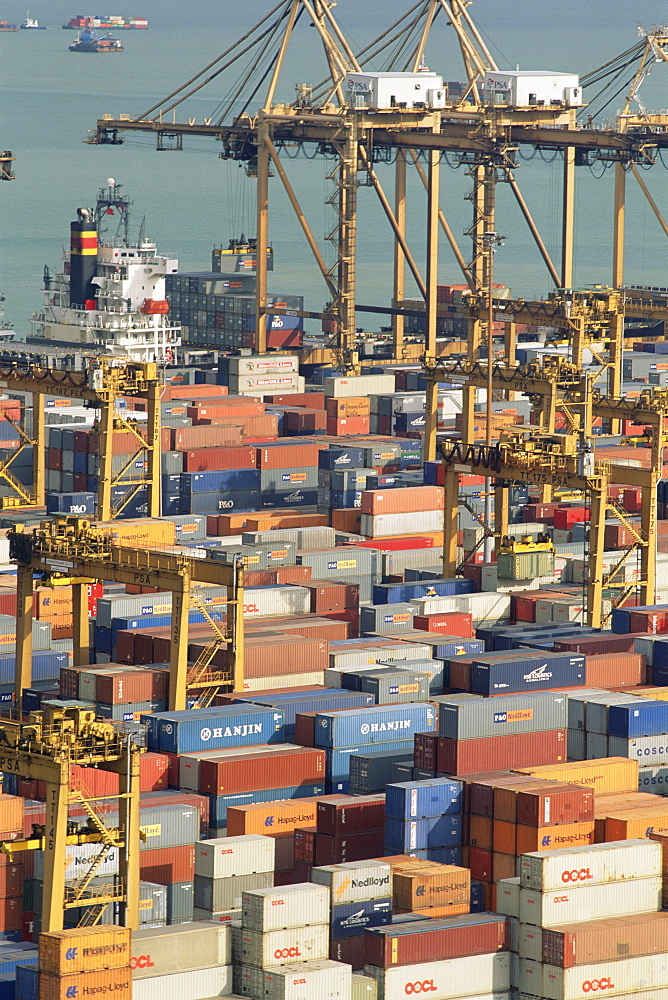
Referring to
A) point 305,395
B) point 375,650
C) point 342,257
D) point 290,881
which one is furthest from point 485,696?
point 342,257

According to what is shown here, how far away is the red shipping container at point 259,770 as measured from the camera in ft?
95.0

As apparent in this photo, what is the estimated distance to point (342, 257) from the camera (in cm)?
7644

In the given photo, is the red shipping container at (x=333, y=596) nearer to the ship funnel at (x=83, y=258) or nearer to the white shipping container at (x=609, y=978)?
the white shipping container at (x=609, y=978)

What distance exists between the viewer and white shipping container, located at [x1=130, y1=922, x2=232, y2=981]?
23750 millimetres

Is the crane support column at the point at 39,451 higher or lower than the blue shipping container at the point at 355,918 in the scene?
higher

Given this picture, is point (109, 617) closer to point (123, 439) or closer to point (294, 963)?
point (294, 963)

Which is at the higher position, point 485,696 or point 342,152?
point 342,152

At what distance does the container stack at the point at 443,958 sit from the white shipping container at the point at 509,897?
21 centimetres

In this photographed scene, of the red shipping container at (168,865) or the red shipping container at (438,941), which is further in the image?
the red shipping container at (168,865)

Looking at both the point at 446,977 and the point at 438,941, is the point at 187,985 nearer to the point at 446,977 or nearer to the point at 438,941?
the point at 438,941

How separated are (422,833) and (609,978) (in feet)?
10.8

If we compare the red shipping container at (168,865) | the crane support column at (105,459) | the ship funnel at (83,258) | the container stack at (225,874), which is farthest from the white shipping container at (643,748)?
the ship funnel at (83,258)

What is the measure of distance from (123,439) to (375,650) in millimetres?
19549

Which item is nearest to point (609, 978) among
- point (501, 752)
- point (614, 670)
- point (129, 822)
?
point (501, 752)
